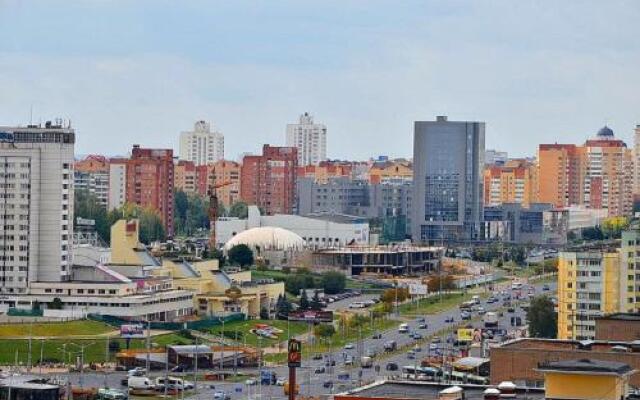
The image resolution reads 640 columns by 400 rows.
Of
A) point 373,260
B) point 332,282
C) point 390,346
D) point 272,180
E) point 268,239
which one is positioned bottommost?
point 390,346

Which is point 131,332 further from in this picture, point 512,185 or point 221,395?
point 512,185

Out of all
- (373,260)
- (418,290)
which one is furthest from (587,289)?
(373,260)

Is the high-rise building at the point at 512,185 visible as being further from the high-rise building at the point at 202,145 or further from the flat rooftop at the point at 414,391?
the flat rooftop at the point at 414,391

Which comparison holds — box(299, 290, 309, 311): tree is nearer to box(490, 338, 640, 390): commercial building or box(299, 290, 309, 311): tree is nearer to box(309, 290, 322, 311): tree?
box(309, 290, 322, 311): tree

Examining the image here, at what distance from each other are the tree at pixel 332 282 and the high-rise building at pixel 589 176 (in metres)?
50.3

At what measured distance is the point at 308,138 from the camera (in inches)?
6083

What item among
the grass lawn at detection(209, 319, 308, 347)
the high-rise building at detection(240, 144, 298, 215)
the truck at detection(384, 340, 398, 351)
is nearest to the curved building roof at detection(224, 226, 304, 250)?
the grass lawn at detection(209, 319, 308, 347)

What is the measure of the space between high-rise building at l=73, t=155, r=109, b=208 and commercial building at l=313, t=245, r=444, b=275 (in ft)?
65.3

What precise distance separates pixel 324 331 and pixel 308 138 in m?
104

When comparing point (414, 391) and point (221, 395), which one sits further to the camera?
point (221, 395)

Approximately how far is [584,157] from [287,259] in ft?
148

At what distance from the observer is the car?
1468 inches

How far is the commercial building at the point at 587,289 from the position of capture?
41750 millimetres

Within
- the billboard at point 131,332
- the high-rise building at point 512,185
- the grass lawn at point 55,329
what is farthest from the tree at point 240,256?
the high-rise building at point 512,185
